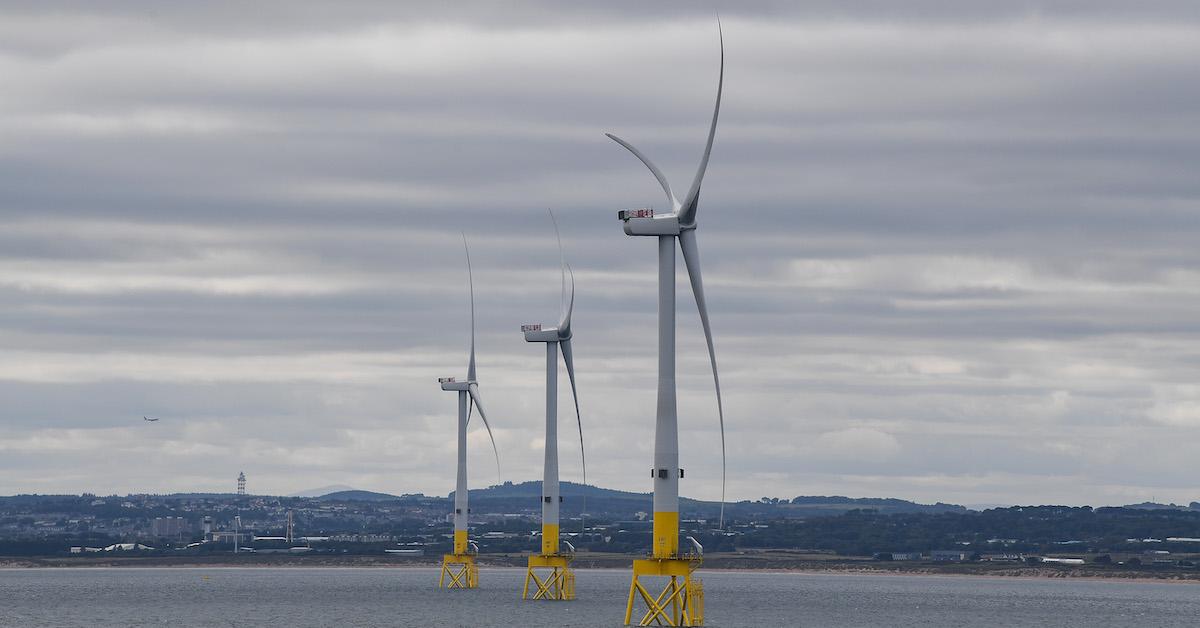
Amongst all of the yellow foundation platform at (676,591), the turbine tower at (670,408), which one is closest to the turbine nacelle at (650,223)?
the turbine tower at (670,408)

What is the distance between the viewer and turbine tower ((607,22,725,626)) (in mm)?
131500

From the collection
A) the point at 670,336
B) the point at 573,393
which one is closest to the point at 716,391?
the point at 670,336

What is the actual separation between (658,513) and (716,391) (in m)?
9.28

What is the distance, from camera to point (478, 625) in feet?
630

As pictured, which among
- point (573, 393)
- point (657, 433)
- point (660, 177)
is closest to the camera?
point (657, 433)

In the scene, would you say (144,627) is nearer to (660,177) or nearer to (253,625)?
(253,625)

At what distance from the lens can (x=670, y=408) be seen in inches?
5172

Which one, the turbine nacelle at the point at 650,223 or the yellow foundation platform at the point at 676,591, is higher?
the turbine nacelle at the point at 650,223

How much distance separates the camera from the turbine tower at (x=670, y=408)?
431 ft

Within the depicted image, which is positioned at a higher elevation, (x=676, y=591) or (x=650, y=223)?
(x=650, y=223)

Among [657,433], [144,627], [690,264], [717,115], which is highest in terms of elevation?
[717,115]

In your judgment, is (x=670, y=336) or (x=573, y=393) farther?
(x=573, y=393)

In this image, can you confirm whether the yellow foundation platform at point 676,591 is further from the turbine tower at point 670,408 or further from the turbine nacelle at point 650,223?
the turbine nacelle at point 650,223

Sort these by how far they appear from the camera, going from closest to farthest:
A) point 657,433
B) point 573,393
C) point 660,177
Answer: point 657,433, point 660,177, point 573,393
